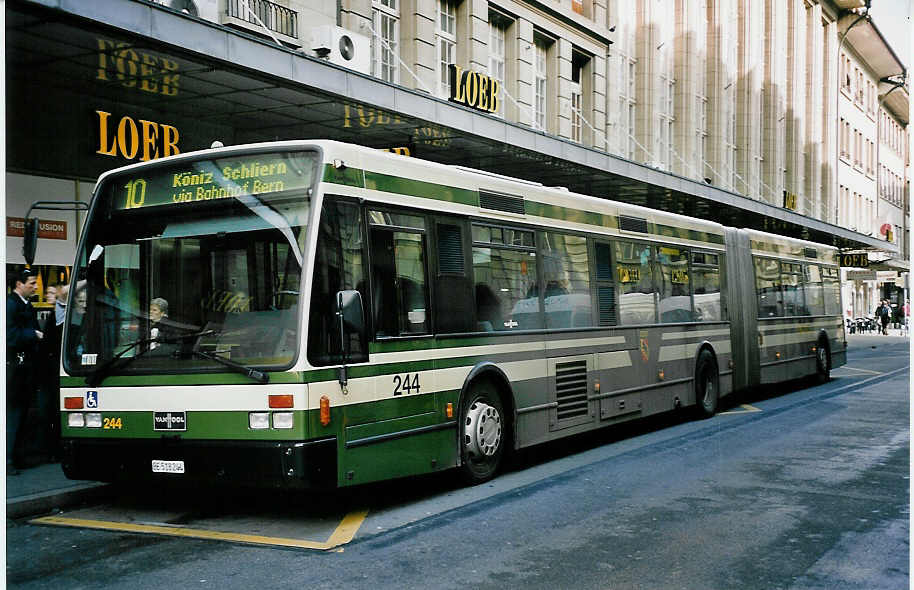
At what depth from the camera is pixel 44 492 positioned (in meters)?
8.45

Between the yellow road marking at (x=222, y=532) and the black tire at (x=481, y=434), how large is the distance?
50.9 inches

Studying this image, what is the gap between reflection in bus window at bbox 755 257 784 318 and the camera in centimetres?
1766

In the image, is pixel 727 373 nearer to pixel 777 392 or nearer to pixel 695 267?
pixel 695 267

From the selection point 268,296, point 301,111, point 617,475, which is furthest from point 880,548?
point 301,111

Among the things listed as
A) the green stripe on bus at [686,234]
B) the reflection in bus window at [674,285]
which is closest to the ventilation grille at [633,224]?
the green stripe on bus at [686,234]

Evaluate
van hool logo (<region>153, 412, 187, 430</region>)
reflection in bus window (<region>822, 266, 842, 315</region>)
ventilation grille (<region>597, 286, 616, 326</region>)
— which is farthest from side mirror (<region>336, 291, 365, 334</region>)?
→ reflection in bus window (<region>822, 266, 842, 315</region>)

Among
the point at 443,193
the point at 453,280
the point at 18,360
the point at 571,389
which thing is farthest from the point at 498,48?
the point at 18,360

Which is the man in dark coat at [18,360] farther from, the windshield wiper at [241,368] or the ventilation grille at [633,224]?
the ventilation grille at [633,224]

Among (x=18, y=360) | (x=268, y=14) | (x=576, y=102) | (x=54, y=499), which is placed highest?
(x=576, y=102)

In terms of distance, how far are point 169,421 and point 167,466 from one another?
1.09ft

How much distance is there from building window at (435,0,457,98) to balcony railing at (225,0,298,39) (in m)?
6.01

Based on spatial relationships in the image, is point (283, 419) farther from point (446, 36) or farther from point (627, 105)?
point (627, 105)

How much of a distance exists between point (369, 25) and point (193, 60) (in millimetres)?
7459

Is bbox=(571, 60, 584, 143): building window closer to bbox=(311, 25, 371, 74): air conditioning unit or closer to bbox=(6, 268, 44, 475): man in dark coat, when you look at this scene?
bbox=(311, 25, 371, 74): air conditioning unit
